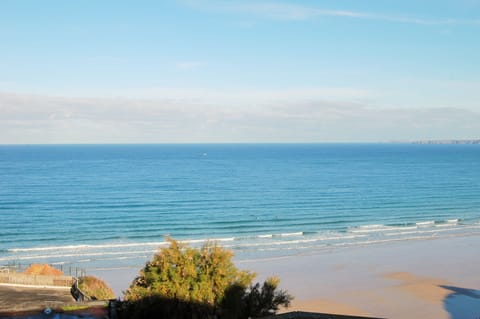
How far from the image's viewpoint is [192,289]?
18516 millimetres

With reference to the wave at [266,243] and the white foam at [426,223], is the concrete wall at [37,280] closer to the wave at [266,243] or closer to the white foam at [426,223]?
the wave at [266,243]

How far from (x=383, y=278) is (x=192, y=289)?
18.6 m

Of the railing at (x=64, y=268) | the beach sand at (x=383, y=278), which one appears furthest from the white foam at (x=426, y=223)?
the railing at (x=64, y=268)

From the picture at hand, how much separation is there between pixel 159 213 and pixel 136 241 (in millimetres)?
13591

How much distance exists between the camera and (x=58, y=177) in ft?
322

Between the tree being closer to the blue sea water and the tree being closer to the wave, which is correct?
the wave

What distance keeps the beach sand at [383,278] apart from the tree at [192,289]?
911 centimetres

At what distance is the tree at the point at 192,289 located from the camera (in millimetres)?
18125

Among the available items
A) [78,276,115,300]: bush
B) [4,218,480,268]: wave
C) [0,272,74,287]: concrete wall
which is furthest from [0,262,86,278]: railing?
[0,272,74,287]: concrete wall

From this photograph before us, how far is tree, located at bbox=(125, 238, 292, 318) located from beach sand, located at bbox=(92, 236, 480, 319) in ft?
29.9

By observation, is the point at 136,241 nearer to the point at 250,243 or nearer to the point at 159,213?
the point at 250,243

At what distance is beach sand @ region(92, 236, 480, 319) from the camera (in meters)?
28.0

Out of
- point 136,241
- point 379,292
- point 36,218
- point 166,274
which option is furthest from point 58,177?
point 166,274

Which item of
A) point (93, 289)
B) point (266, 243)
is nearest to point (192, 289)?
point (93, 289)
